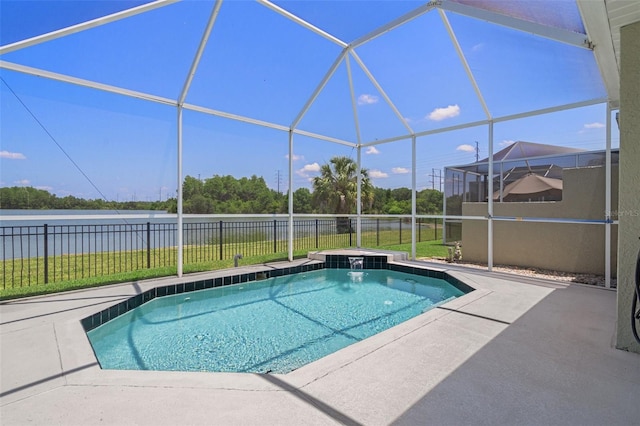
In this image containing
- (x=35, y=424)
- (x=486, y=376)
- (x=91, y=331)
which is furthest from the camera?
(x=91, y=331)

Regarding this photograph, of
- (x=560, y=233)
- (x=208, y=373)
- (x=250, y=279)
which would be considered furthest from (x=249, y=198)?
(x=560, y=233)

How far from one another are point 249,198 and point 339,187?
668cm

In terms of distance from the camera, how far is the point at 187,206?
582 centimetres

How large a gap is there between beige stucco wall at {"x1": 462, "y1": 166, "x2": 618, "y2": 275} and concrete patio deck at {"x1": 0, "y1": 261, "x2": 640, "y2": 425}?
3859mm

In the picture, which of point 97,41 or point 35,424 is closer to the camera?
point 35,424

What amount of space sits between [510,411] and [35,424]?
270 cm

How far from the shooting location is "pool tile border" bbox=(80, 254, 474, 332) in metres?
3.83

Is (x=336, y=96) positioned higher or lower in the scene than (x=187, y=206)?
higher

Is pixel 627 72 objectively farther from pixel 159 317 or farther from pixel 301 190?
pixel 301 190

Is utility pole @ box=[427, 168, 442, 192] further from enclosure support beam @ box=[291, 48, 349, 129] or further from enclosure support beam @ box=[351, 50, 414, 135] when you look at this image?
enclosure support beam @ box=[291, 48, 349, 129]

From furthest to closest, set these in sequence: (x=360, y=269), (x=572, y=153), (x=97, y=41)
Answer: (x=360, y=269) < (x=572, y=153) < (x=97, y=41)

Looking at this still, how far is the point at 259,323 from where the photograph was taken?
4.14 metres

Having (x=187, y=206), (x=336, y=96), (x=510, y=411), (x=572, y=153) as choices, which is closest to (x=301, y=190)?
(x=336, y=96)

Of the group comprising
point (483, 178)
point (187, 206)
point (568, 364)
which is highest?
point (483, 178)
